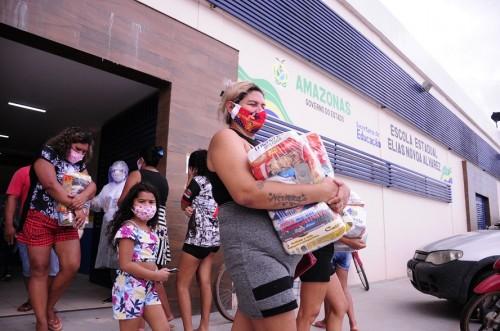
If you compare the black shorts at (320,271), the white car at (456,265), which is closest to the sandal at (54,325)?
the black shorts at (320,271)

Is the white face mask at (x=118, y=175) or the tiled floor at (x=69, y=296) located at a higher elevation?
the white face mask at (x=118, y=175)

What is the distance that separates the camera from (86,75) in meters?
5.47

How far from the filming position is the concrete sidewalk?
3.73m

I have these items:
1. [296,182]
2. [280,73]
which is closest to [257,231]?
[296,182]

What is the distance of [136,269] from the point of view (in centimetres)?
240

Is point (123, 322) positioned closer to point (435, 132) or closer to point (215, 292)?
point (215, 292)

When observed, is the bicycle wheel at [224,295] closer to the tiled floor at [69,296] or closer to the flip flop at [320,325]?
the flip flop at [320,325]

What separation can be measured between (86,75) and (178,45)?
1.66m

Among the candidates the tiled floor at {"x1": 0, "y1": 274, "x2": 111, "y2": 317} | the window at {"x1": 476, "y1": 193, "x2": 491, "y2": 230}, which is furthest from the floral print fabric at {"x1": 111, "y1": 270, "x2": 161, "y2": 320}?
the window at {"x1": 476, "y1": 193, "x2": 491, "y2": 230}

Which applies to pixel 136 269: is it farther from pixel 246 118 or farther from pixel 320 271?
pixel 246 118

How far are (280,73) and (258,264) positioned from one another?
516 cm

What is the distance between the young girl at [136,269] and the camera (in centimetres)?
241

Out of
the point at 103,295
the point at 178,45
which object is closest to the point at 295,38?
the point at 178,45

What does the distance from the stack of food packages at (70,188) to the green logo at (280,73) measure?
3.73 metres
